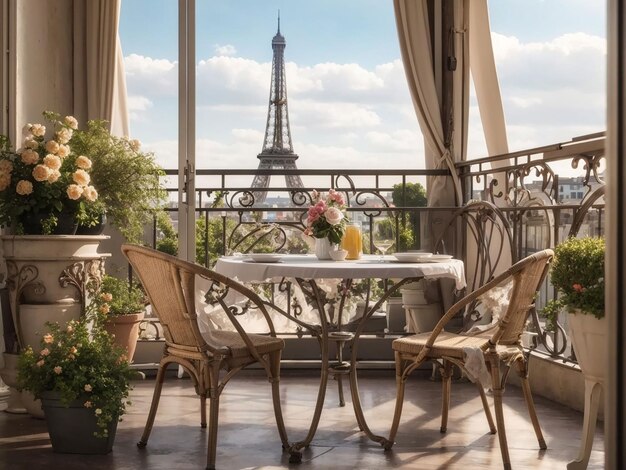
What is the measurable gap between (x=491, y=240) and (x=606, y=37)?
385cm

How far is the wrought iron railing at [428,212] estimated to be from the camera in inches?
173

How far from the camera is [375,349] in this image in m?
5.03

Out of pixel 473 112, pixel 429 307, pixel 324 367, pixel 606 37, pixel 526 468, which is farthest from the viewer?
pixel 473 112

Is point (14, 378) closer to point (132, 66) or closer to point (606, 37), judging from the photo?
point (132, 66)

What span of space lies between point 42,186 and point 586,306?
7.46ft

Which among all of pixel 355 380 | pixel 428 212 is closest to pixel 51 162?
pixel 355 380

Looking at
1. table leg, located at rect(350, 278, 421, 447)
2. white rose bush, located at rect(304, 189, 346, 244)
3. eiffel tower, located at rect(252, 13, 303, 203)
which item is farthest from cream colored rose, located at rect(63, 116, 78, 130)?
eiffel tower, located at rect(252, 13, 303, 203)

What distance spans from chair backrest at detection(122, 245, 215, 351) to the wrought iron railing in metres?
1.77

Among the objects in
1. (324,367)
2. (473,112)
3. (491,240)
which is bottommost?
(324,367)

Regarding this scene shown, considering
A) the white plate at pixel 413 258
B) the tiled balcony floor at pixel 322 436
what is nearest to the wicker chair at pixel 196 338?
the tiled balcony floor at pixel 322 436

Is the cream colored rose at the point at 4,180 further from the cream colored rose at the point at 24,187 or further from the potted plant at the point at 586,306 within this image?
the potted plant at the point at 586,306

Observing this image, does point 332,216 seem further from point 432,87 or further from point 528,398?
point 432,87

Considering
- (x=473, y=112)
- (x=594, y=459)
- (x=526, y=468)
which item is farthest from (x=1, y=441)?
(x=473, y=112)

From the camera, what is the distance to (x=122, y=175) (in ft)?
14.1
